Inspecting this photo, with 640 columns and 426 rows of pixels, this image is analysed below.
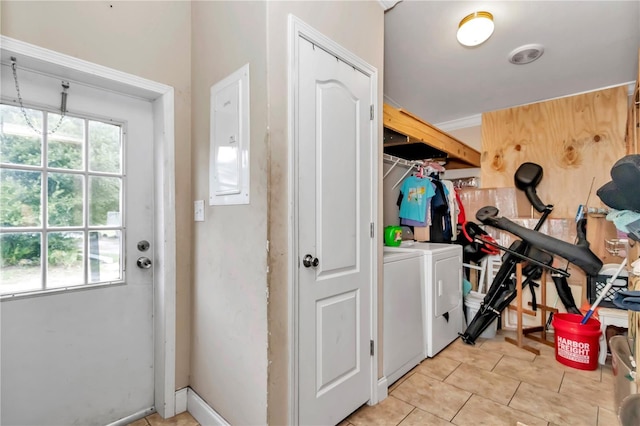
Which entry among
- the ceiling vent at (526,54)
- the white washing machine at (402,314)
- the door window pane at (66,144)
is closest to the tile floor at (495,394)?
the white washing machine at (402,314)

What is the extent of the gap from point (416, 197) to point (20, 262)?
2.88 metres

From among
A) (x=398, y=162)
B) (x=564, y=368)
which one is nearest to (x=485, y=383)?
(x=564, y=368)

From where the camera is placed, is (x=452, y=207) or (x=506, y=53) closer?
(x=506, y=53)

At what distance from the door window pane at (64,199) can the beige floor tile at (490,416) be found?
2356mm

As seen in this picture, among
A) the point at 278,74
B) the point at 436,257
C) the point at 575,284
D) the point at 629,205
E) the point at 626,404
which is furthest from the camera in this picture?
the point at 575,284

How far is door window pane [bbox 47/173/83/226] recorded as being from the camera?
1.48 m

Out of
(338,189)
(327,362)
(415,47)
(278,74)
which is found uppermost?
(415,47)

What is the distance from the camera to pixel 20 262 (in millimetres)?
1400

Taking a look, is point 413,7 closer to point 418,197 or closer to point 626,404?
point 418,197

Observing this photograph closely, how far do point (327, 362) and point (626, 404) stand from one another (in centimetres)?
116

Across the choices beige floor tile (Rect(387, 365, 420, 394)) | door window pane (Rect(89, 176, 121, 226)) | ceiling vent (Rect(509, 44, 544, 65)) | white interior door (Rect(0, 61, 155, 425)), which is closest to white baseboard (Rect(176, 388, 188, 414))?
white interior door (Rect(0, 61, 155, 425))

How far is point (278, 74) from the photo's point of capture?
1.35 meters

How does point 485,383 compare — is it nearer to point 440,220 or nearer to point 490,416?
point 490,416

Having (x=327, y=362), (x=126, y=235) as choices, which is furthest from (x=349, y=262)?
(x=126, y=235)
